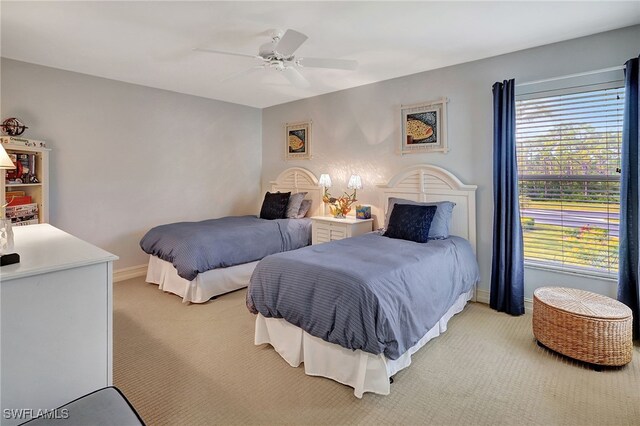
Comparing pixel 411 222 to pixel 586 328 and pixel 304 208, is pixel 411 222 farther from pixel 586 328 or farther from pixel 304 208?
pixel 304 208

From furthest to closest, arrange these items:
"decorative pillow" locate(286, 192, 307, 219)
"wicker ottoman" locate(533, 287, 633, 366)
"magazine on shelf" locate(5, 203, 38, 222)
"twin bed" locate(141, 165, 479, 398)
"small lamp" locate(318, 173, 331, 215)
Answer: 1. "decorative pillow" locate(286, 192, 307, 219)
2. "small lamp" locate(318, 173, 331, 215)
3. "magazine on shelf" locate(5, 203, 38, 222)
4. "wicker ottoman" locate(533, 287, 633, 366)
5. "twin bed" locate(141, 165, 479, 398)

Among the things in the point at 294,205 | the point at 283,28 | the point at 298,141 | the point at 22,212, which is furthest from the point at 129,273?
the point at 283,28

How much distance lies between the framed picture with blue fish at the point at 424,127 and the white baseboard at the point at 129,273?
370 centimetres

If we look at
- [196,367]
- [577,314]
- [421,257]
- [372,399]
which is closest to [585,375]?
[577,314]

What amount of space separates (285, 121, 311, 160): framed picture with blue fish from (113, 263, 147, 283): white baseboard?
8.76 ft

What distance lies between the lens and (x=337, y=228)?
13.3 ft

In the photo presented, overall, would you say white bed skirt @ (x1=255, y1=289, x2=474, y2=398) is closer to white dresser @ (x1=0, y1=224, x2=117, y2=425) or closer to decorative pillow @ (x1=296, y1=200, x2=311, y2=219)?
white dresser @ (x1=0, y1=224, x2=117, y2=425)

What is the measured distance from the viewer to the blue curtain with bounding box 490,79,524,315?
3094 millimetres

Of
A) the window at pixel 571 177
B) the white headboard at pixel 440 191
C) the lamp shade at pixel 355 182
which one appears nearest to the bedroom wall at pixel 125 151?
the lamp shade at pixel 355 182

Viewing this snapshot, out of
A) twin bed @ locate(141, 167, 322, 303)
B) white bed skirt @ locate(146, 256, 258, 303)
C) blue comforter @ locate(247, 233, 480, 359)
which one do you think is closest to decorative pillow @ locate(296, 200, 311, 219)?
twin bed @ locate(141, 167, 322, 303)

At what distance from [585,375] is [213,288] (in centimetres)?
319

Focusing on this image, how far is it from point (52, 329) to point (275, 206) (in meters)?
3.47

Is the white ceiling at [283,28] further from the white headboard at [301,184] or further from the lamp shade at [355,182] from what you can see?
the white headboard at [301,184]

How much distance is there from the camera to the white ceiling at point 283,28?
242 centimetres
